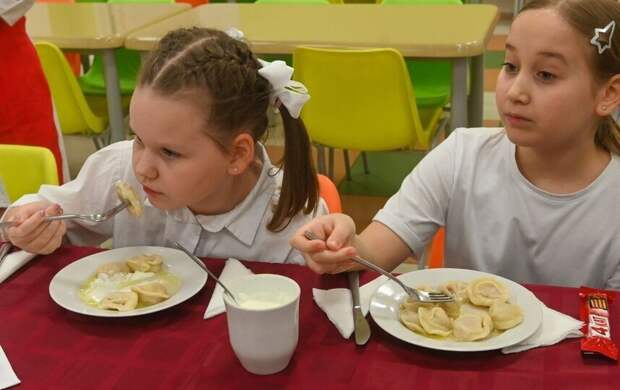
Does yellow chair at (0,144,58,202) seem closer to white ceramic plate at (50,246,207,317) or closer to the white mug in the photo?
white ceramic plate at (50,246,207,317)

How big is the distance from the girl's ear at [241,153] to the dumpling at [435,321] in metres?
0.47

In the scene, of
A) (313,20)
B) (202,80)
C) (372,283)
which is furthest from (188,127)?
(313,20)

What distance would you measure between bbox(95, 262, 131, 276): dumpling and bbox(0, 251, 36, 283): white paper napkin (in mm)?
136

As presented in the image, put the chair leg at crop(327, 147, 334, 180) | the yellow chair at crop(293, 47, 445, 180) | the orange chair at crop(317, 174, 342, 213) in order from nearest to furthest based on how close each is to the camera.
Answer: the orange chair at crop(317, 174, 342, 213) → the yellow chair at crop(293, 47, 445, 180) → the chair leg at crop(327, 147, 334, 180)

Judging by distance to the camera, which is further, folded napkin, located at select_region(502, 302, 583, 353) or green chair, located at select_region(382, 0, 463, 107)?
green chair, located at select_region(382, 0, 463, 107)

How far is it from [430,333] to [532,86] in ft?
1.62

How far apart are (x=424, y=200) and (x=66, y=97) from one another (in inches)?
79.6

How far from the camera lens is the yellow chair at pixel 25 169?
5.82 ft

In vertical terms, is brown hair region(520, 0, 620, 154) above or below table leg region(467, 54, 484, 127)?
above

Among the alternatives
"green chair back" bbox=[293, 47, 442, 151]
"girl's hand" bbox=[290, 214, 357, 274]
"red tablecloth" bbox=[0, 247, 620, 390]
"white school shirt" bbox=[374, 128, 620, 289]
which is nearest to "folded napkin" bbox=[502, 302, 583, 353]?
"red tablecloth" bbox=[0, 247, 620, 390]

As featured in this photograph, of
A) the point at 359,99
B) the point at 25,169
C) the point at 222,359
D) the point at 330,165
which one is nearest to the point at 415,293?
the point at 222,359

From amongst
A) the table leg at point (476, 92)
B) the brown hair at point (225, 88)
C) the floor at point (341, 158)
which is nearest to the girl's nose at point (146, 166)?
the brown hair at point (225, 88)

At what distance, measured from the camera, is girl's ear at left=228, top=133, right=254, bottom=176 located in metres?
1.38

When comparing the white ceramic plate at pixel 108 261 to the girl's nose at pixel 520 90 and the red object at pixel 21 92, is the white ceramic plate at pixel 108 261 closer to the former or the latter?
the girl's nose at pixel 520 90
